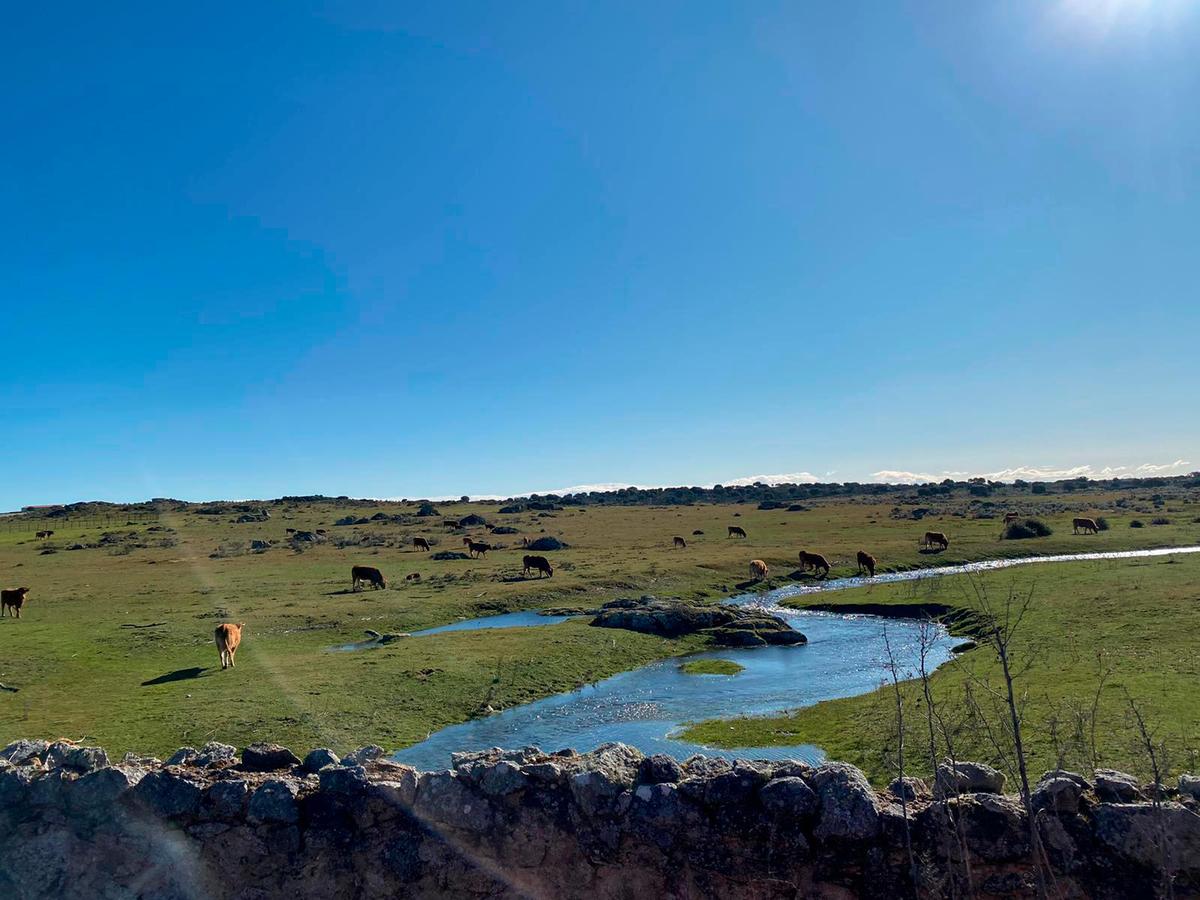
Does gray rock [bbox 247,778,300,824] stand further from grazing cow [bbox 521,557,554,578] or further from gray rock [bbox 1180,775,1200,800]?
grazing cow [bbox 521,557,554,578]

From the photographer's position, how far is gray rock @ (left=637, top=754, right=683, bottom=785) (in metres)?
8.37

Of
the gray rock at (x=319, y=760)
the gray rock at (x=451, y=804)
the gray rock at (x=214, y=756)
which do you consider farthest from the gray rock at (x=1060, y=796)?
the gray rock at (x=214, y=756)

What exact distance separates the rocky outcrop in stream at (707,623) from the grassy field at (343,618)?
1495 millimetres

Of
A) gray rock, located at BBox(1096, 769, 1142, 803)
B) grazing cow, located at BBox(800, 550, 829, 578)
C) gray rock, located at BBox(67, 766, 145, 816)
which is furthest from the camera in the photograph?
grazing cow, located at BBox(800, 550, 829, 578)

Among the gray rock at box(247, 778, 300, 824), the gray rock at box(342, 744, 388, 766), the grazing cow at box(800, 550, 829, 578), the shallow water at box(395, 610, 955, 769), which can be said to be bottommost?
the shallow water at box(395, 610, 955, 769)

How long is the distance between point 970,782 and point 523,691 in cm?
1764

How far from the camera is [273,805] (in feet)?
28.6

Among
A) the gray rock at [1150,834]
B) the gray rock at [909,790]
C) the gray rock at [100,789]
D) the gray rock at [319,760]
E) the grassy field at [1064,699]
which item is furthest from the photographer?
the grassy field at [1064,699]

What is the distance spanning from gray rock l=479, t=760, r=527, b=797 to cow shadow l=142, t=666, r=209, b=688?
2028 cm

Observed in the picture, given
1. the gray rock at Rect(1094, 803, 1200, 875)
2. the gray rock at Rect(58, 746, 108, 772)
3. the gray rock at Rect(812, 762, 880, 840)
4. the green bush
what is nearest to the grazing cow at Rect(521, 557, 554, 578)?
the gray rock at Rect(58, 746, 108, 772)

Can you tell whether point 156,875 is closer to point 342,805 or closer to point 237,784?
point 237,784

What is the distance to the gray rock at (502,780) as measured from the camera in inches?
332

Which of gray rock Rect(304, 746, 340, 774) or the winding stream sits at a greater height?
gray rock Rect(304, 746, 340, 774)

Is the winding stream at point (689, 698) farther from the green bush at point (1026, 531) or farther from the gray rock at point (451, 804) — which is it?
the green bush at point (1026, 531)
